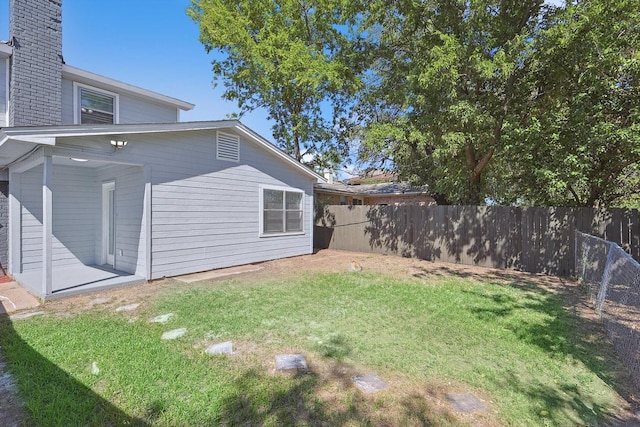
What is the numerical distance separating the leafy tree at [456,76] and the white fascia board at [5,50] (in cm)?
858

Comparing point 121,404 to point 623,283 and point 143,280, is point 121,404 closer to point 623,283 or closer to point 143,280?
point 143,280

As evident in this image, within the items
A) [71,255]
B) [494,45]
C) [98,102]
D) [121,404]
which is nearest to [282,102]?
[98,102]

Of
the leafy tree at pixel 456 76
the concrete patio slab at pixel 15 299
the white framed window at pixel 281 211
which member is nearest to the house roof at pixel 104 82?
the white framed window at pixel 281 211

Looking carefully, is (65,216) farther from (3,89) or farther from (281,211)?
(281,211)

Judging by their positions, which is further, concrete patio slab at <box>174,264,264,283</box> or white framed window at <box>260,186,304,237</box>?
white framed window at <box>260,186,304,237</box>

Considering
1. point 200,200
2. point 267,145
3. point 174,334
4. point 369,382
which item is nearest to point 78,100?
point 200,200

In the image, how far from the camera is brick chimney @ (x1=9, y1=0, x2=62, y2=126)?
689 centimetres

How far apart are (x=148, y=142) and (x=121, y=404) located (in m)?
5.41

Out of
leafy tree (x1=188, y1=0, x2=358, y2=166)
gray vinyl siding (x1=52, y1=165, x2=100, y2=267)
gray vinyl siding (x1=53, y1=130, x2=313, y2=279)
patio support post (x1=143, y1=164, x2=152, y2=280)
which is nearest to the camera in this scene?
patio support post (x1=143, y1=164, x2=152, y2=280)

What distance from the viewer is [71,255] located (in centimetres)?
782

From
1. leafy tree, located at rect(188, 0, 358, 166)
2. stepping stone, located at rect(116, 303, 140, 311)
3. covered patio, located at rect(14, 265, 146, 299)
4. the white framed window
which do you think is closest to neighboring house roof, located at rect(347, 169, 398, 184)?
leafy tree, located at rect(188, 0, 358, 166)

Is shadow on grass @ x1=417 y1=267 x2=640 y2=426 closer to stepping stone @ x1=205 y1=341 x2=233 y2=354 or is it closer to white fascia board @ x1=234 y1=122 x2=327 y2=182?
stepping stone @ x1=205 y1=341 x2=233 y2=354

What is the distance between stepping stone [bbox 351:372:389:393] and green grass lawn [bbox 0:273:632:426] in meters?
0.08

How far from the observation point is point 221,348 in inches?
143
